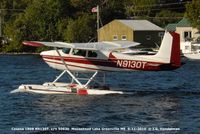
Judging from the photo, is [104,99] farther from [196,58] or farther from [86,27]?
[86,27]

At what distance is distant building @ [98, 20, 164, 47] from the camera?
81.3 metres

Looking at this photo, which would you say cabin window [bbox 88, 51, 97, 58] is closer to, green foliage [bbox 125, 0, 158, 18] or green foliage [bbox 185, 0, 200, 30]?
green foliage [bbox 185, 0, 200, 30]

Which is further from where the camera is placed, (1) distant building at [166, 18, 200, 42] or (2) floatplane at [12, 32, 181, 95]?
(1) distant building at [166, 18, 200, 42]

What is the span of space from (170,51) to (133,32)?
5405 cm

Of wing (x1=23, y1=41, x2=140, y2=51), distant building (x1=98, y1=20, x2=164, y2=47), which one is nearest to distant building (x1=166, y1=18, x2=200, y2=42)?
distant building (x1=98, y1=20, x2=164, y2=47)

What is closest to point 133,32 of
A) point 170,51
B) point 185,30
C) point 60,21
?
point 185,30

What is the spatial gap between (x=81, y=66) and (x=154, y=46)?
182 feet

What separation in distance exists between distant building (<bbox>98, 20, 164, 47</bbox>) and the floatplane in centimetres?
5242

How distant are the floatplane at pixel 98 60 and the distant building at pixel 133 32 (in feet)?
172

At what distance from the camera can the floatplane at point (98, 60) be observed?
87.6 ft

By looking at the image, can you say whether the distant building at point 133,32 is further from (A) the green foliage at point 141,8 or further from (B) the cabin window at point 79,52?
(B) the cabin window at point 79,52

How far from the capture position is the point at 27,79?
37.8m

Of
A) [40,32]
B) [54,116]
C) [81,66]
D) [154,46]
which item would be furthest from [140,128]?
[40,32]

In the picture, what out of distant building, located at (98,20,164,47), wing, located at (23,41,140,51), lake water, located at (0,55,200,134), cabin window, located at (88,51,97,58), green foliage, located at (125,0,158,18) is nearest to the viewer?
lake water, located at (0,55,200,134)
